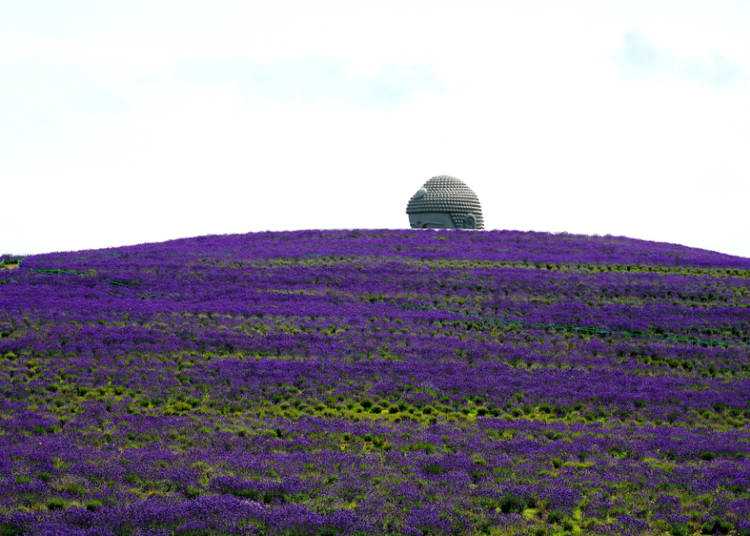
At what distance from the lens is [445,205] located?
7481 cm

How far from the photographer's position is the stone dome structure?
2948 inches

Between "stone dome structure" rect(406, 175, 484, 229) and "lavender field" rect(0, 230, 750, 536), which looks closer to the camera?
"lavender field" rect(0, 230, 750, 536)

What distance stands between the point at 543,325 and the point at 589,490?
19.0 metres

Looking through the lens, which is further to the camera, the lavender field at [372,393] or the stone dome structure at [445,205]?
the stone dome structure at [445,205]

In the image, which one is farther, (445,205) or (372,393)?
(445,205)

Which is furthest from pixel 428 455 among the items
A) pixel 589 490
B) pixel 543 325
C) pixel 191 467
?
pixel 543 325

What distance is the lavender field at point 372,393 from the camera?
19906mm

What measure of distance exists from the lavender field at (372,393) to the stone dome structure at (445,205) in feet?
65.7

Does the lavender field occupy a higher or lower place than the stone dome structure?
lower

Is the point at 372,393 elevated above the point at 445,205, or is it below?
below

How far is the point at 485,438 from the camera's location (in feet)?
85.3

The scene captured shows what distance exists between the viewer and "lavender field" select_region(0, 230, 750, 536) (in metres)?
19.9

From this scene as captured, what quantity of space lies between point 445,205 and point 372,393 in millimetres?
45805

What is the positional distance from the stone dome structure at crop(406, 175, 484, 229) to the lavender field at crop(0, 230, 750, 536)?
65.7 ft
